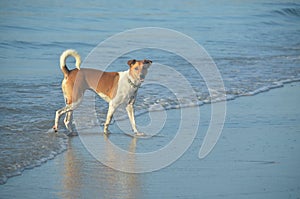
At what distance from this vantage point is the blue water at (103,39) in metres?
8.38

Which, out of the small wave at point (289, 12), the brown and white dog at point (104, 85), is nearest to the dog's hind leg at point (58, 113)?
the brown and white dog at point (104, 85)

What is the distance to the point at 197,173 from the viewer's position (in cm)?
654

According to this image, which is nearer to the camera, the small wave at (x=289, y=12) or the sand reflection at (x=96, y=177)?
the sand reflection at (x=96, y=177)

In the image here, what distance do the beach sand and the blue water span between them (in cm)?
36

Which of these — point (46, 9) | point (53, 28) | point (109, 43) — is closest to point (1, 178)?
point (109, 43)

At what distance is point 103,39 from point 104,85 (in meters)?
8.76

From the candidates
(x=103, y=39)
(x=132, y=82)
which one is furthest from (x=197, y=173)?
(x=103, y=39)

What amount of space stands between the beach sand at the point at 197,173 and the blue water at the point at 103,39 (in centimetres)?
36

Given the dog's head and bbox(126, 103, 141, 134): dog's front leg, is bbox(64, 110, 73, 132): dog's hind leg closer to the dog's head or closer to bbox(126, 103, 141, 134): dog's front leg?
bbox(126, 103, 141, 134): dog's front leg

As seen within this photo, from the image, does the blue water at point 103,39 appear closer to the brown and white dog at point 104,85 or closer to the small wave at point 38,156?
the small wave at point 38,156

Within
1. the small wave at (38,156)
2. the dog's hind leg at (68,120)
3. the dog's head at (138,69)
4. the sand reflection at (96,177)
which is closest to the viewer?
the sand reflection at (96,177)

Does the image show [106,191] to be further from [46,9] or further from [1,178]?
[46,9]

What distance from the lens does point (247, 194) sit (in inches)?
231

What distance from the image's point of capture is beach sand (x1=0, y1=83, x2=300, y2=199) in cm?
587
